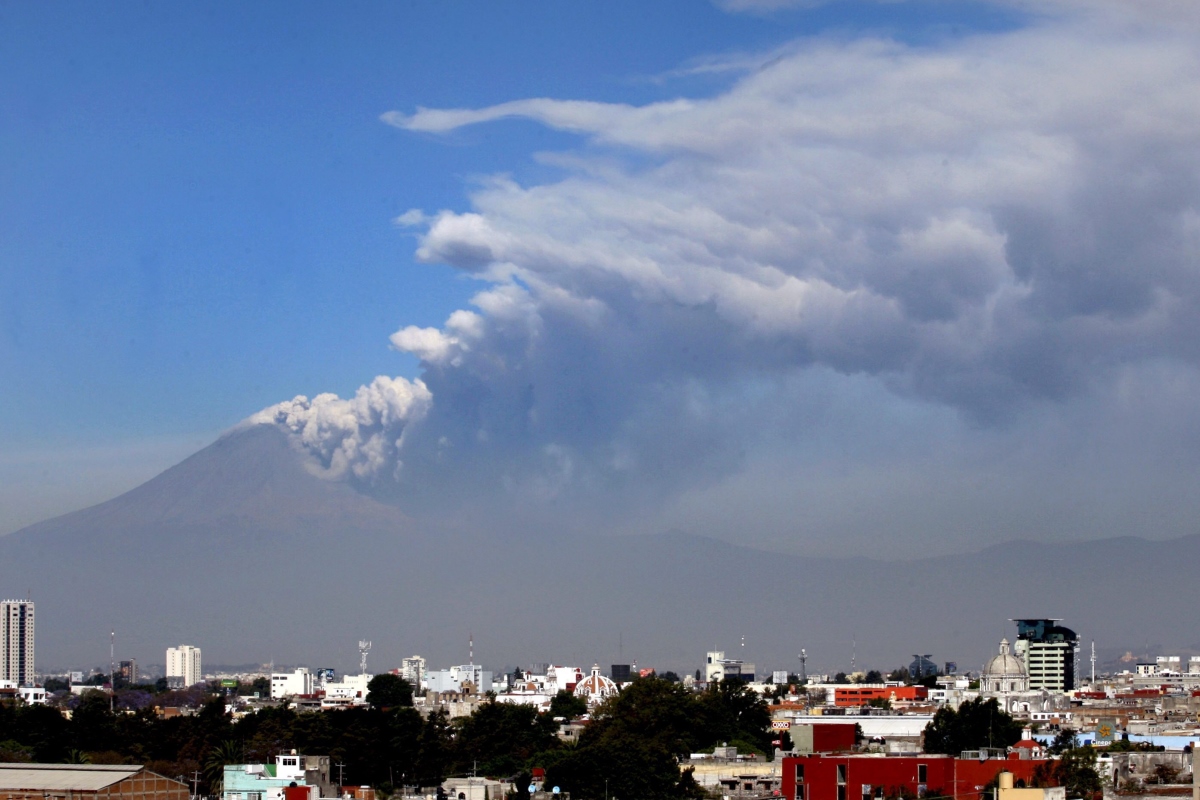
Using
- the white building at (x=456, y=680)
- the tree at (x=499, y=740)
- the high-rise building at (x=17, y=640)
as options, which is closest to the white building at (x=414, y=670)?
the white building at (x=456, y=680)

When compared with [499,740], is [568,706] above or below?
below

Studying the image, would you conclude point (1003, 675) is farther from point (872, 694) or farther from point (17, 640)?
point (17, 640)

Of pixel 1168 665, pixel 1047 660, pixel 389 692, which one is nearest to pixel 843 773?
pixel 389 692

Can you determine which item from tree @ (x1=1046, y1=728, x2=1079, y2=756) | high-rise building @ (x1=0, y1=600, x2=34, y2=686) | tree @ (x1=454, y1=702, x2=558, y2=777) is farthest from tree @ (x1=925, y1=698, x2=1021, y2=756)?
high-rise building @ (x1=0, y1=600, x2=34, y2=686)

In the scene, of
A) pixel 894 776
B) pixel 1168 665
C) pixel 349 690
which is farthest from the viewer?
pixel 1168 665

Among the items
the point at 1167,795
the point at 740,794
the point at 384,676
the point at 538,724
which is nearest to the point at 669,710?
the point at 538,724

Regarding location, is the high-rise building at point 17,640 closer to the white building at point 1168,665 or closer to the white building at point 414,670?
the white building at point 414,670

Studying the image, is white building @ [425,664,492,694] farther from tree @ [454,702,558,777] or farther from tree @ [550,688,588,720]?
tree @ [454,702,558,777]
